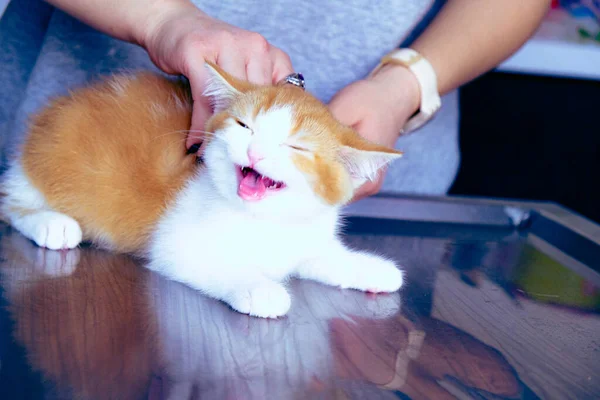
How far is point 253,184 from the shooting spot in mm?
882

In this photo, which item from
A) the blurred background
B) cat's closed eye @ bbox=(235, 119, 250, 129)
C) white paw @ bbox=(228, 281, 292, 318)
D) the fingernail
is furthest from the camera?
the blurred background

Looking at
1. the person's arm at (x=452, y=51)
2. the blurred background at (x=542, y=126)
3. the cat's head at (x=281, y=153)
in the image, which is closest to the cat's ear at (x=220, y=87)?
the cat's head at (x=281, y=153)

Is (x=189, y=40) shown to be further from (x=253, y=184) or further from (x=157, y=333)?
(x=157, y=333)

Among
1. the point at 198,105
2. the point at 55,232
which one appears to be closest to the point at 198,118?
the point at 198,105

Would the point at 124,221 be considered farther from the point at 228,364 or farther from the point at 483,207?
the point at 483,207

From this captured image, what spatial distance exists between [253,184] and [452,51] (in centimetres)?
59

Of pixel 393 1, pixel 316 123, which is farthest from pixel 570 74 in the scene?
pixel 316 123

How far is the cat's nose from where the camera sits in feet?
2.74

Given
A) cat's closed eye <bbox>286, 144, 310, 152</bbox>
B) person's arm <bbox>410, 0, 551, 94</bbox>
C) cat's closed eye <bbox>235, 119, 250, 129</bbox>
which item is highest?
person's arm <bbox>410, 0, 551, 94</bbox>

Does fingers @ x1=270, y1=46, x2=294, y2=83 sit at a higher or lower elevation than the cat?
higher

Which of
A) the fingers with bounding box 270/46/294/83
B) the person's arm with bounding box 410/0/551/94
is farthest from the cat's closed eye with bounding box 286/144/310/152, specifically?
the person's arm with bounding box 410/0/551/94

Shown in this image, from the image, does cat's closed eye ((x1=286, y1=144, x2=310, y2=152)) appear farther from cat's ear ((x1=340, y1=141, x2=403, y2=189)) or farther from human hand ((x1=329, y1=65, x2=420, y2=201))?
human hand ((x1=329, y1=65, x2=420, y2=201))

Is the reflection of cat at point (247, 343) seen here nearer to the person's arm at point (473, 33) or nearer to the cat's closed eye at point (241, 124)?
the cat's closed eye at point (241, 124)

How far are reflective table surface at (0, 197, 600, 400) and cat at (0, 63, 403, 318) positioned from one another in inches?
1.4
